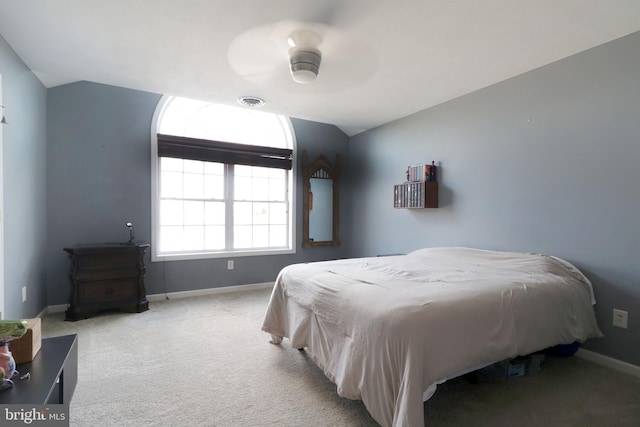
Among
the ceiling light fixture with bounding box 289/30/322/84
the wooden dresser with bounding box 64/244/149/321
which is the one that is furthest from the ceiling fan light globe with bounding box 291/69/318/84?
the wooden dresser with bounding box 64/244/149/321

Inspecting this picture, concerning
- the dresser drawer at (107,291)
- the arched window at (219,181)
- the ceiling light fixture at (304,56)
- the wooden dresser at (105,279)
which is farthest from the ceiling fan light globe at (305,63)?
the dresser drawer at (107,291)

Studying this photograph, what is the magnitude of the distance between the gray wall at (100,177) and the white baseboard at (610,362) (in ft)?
12.6

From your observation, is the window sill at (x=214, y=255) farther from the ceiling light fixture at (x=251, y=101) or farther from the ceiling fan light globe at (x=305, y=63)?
the ceiling fan light globe at (x=305, y=63)

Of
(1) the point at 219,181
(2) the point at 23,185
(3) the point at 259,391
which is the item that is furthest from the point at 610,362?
(2) the point at 23,185

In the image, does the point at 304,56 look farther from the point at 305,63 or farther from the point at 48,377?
the point at 48,377

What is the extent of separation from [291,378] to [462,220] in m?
2.35

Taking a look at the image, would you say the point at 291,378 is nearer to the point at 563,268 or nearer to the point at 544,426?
the point at 544,426

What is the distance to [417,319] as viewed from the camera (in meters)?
1.40

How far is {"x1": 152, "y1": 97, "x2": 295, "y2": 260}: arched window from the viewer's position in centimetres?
380

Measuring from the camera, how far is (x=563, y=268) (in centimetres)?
227

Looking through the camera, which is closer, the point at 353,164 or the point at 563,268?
the point at 563,268

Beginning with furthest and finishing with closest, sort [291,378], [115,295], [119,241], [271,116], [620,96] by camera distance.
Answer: [271,116], [119,241], [115,295], [620,96], [291,378]

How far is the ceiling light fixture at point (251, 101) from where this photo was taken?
3441 mm

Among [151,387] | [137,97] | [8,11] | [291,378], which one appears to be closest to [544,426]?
[291,378]
